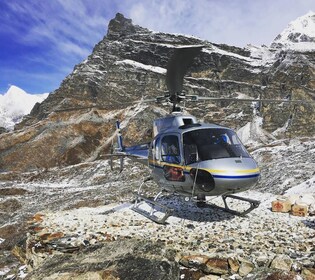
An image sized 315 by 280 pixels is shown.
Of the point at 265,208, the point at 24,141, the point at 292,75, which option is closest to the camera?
the point at 265,208

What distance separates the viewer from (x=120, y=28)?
105062 millimetres

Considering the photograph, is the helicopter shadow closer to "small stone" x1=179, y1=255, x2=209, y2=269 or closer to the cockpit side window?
the cockpit side window

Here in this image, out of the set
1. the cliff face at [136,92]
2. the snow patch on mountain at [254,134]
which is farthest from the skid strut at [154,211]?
the snow patch on mountain at [254,134]

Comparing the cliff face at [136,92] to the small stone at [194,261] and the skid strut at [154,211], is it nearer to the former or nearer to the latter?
the skid strut at [154,211]

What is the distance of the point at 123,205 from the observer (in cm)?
1412

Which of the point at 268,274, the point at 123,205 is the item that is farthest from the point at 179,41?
the point at 268,274

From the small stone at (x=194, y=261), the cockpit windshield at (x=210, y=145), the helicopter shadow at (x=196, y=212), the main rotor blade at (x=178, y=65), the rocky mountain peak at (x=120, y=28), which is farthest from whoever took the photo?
the rocky mountain peak at (x=120, y=28)

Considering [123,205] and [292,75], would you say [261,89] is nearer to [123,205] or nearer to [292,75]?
[292,75]

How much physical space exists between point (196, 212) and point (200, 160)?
3.31m

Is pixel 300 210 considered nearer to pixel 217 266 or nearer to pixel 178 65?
pixel 217 266

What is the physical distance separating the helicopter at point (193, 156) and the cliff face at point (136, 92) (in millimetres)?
47903

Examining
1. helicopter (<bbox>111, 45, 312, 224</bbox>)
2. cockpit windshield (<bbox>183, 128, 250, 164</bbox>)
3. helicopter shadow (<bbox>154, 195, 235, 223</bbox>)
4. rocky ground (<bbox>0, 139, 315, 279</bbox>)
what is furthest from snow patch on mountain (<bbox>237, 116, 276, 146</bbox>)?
cockpit windshield (<bbox>183, 128, 250, 164</bbox>)

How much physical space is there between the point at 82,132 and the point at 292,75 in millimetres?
54175

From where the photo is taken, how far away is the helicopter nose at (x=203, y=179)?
952cm
